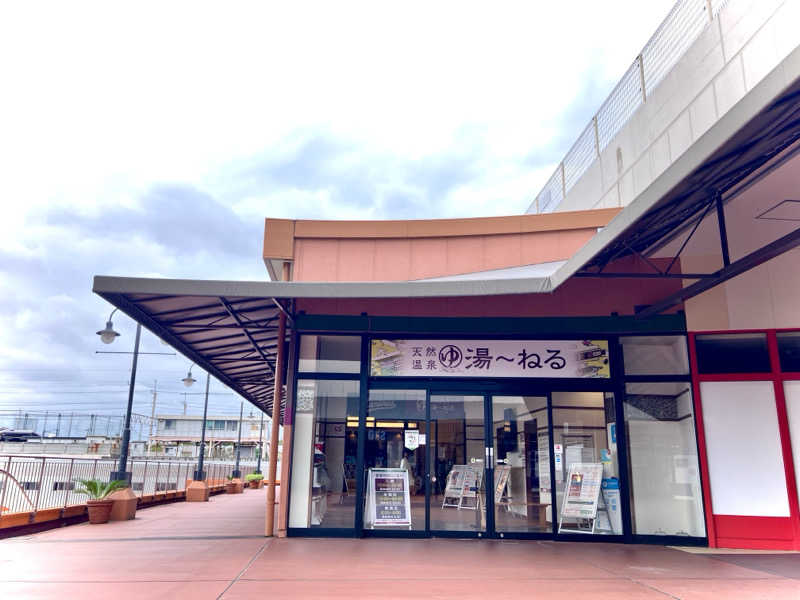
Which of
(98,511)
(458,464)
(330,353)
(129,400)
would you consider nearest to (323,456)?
(330,353)

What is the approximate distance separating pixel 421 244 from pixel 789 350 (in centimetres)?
603

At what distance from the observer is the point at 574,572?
6875 mm

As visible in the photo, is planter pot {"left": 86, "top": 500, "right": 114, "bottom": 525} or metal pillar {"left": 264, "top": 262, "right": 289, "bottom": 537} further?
planter pot {"left": 86, "top": 500, "right": 114, "bottom": 525}

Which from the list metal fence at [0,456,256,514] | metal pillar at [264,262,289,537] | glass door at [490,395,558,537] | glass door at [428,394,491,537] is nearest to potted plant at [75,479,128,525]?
metal fence at [0,456,256,514]

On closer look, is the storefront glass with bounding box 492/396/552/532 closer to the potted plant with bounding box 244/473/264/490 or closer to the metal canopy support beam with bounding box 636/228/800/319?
the metal canopy support beam with bounding box 636/228/800/319

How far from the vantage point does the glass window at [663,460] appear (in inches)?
359

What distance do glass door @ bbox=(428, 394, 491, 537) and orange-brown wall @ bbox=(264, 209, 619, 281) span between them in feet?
8.38

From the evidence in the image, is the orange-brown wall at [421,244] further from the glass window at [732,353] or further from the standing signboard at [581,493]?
the standing signboard at [581,493]

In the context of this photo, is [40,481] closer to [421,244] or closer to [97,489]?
[97,489]

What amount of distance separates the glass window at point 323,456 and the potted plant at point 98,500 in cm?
492

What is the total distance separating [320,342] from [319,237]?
79.5 inches

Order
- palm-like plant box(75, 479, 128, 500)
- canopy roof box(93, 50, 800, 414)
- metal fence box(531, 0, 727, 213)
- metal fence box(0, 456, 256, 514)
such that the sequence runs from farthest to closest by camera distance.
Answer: palm-like plant box(75, 479, 128, 500)
metal fence box(0, 456, 256, 514)
metal fence box(531, 0, 727, 213)
canopy roof box(93, 50, 800, 414)

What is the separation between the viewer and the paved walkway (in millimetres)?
5855

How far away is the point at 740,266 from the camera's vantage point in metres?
6.68
